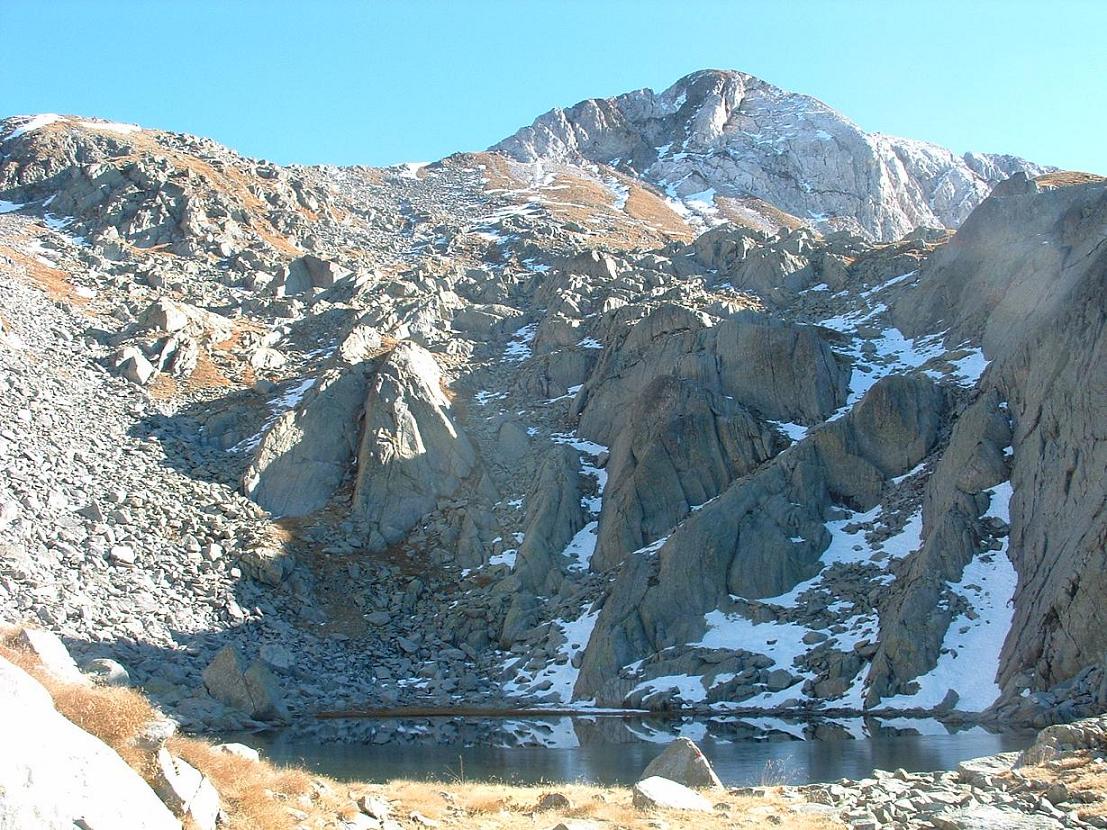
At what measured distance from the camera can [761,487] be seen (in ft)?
177

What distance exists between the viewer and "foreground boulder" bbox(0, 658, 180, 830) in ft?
27.7

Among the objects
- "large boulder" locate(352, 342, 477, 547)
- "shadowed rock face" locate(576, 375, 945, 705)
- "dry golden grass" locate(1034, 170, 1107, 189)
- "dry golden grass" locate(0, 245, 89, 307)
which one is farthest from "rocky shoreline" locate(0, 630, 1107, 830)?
"dry golden grass" locate(1034, 170, 1107, 189)

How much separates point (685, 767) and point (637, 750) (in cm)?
1256

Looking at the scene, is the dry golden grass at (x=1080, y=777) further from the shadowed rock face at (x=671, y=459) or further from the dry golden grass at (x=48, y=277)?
the dry golden grass at (x=48, y=277)

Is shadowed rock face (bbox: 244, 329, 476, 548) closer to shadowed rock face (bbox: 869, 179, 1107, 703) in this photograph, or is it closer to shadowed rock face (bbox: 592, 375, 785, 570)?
shadowed rock face (bbox: 592, 375, 785, 570)

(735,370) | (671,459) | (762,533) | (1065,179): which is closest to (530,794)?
(762,533)

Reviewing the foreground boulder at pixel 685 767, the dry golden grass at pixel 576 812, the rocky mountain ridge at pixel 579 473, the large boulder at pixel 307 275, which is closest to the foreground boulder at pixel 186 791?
the dry golden grass at pixel 576 812

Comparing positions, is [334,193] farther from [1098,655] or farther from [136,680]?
[1098,655]

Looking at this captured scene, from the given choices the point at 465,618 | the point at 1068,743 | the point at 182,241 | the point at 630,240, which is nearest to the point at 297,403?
the point at 465,618

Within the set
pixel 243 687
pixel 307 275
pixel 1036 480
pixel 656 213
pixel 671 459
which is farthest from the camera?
pixel 656 213

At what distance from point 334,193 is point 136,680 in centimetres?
12264

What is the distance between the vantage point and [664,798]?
15.9 m

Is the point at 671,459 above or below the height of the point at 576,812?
above

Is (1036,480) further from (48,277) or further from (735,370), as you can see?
(48,277)
